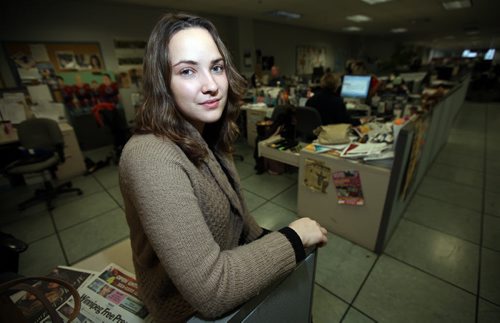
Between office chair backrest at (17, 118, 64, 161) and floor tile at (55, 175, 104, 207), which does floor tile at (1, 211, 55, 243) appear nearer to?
floor tile at (55, 175, 104, 207)

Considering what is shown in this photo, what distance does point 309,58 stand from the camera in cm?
941

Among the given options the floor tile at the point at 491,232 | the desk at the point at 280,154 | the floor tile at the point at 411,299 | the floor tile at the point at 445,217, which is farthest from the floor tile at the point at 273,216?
the floor tile at the point at 491,232

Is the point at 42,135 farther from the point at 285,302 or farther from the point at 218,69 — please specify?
the point at 285,302

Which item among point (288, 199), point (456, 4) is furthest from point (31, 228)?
point (456, 4)

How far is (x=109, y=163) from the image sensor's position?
12.0 feet

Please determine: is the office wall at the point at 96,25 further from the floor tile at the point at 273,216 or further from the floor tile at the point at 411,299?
the floor tile at the point at 411,299

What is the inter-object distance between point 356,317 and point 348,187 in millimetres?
813

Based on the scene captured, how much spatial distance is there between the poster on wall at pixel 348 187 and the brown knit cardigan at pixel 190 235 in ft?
4.01

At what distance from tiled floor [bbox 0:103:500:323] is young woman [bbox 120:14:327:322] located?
108 cm

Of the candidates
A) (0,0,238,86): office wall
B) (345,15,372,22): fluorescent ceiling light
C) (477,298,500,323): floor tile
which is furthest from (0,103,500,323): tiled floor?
(345,15,372,22): fluorescent ceiling light

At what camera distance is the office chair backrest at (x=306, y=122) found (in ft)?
7.50

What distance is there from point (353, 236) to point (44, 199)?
3.31m

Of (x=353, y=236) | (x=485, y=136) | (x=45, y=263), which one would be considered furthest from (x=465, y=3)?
(x=45, y=263)

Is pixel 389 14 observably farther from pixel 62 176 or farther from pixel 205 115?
pixel 62 176
